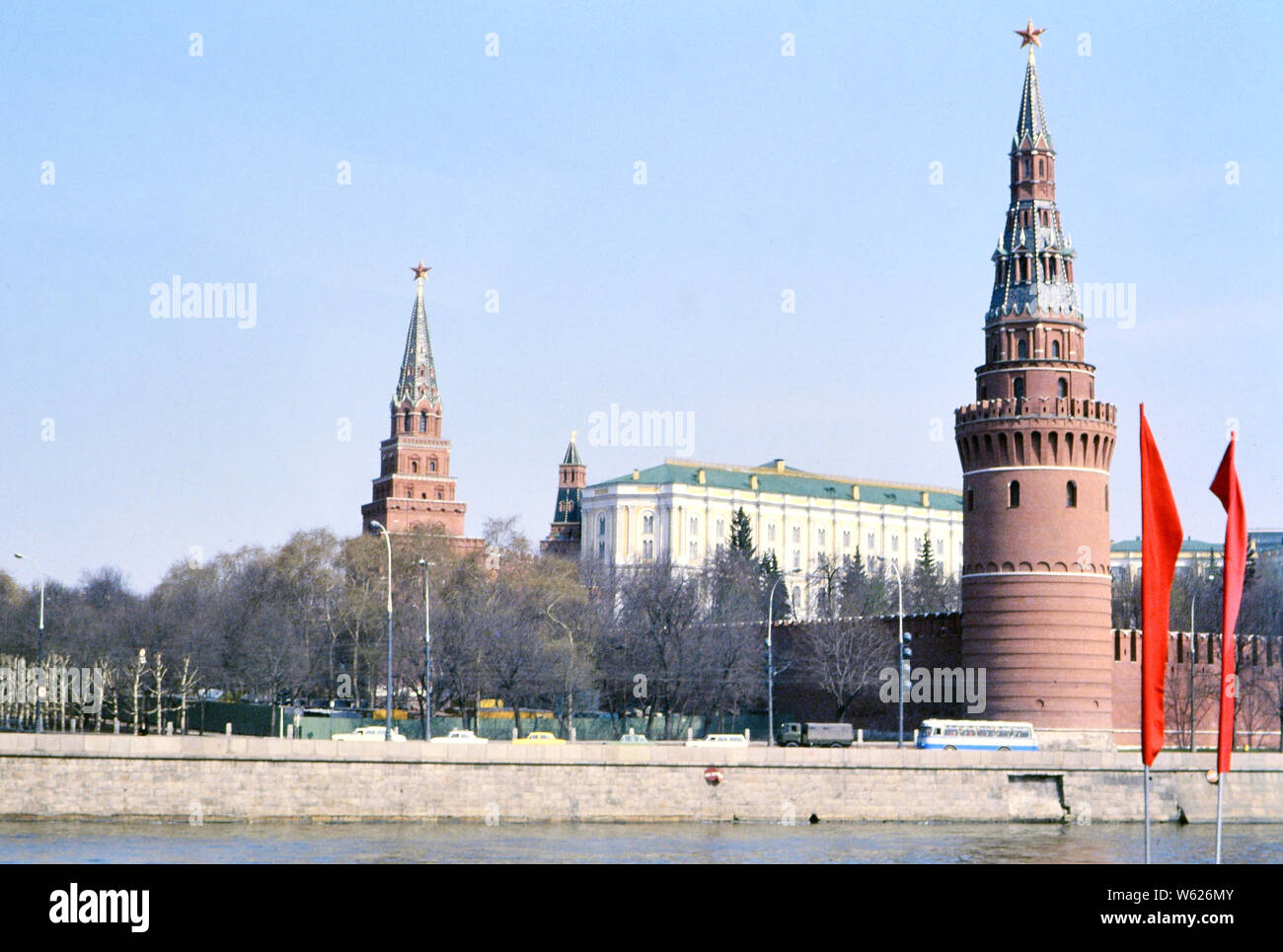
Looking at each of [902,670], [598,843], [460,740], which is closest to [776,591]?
[902,670]

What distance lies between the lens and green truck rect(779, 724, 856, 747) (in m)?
63.7

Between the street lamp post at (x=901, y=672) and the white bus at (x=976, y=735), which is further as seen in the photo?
the white bus at (x=976, y=735)

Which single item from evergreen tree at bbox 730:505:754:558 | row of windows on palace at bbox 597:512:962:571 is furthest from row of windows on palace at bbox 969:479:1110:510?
row of windows on palace at bbox 597:512:962:571

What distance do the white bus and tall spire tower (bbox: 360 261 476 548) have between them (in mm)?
88898

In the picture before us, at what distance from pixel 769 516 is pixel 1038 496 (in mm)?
98967

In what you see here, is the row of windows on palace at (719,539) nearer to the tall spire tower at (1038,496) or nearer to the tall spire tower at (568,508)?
the tall spire tower at (568,508)

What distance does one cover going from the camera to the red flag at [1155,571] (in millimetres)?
19531

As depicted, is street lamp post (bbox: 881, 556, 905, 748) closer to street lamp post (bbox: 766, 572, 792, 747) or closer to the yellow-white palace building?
street lamp post (bbox: 766, 572, 792, 747)

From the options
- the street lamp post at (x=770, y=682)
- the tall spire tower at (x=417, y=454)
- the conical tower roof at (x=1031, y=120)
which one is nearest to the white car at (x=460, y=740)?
the street lamp post at (x=770, y=682)

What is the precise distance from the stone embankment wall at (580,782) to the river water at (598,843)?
78 cm

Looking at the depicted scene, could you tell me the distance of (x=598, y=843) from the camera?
45.3 m

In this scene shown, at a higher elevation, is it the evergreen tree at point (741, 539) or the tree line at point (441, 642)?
the evergreen tree at point (741, 539)
